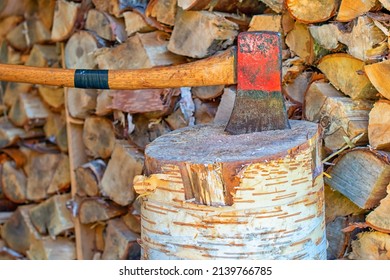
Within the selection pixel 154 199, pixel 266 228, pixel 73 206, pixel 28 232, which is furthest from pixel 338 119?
pixel 28 232

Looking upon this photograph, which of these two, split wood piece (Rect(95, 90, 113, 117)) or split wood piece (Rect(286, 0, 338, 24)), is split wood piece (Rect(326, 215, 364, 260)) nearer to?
split wood piece (Rect(286, 0, 338, 24))

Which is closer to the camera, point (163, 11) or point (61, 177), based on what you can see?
point (163, 11)

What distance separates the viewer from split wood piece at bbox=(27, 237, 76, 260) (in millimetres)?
2834

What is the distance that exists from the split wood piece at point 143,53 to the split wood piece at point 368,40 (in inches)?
27.5

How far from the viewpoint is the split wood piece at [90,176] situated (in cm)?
258

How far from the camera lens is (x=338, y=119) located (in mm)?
1825

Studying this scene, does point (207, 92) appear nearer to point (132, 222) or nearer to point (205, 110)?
point (205, 110)

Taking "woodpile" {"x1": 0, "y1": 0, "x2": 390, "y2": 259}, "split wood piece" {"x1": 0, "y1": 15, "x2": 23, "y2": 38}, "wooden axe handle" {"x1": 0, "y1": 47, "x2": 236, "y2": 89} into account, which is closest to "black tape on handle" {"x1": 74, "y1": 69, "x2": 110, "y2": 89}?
"wooden axe handle" {"x1": 0, "y1": 47, "x2": 236, "y2": 89}

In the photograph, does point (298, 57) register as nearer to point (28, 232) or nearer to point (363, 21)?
point (363, 21)

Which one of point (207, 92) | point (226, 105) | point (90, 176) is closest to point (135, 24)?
point (207, 92)

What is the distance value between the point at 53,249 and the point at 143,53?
1039mm

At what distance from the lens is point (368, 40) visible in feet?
5.53

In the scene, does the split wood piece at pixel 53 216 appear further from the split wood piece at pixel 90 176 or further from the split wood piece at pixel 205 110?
the split wood piece at pixel 205 110

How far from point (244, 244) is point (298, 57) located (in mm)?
650
